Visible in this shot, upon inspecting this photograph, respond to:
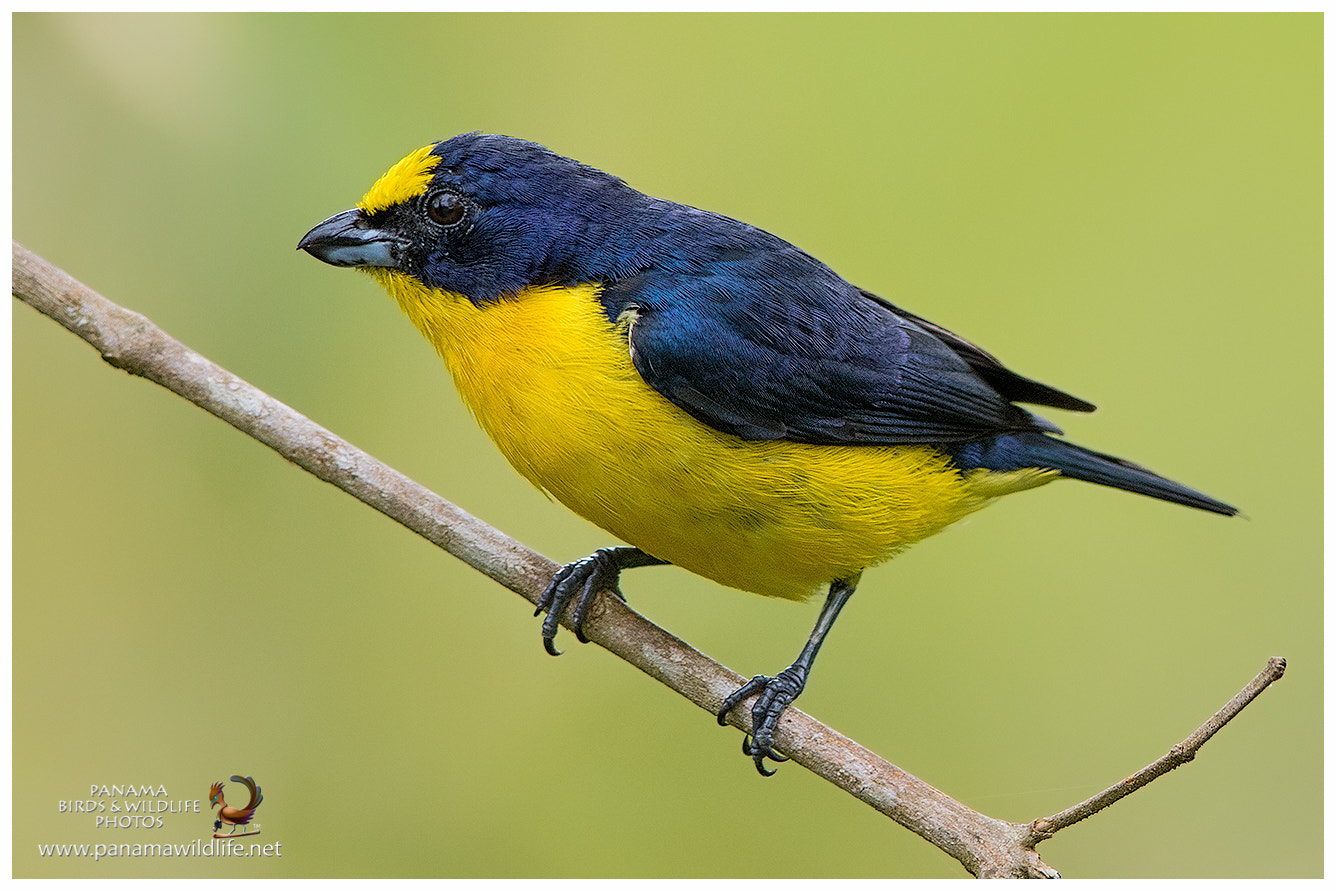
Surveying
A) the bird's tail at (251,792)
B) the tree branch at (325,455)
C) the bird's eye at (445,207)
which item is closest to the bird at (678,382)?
the bird's eye at (445,207)

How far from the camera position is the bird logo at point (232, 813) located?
13.9ft

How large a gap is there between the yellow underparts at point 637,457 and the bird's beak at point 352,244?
76 mm

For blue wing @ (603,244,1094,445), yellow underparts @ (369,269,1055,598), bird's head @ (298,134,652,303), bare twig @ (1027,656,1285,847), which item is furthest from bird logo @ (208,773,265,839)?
bare twig @ (1027,656,1285,847)

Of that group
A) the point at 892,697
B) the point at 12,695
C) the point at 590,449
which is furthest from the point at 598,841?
the point at 12,695

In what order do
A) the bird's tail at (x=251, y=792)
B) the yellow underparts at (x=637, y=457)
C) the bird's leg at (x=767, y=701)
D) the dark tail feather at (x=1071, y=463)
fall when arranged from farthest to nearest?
the dark tail feather at (x=1071, y=463) → the bird's tail at (x=251, y=792) → the bird's leg at (x=767, y=701) → the yellow underparts at (x=637, y=457)

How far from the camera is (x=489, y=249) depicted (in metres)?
4.18

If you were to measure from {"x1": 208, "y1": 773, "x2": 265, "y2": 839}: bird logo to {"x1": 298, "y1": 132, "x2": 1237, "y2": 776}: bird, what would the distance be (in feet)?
3.73

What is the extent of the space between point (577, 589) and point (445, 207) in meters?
1.38

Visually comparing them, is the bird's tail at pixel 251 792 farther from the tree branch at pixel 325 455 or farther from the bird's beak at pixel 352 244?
the bird's beak at pixel 352 244

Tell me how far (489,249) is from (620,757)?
7.28 ft

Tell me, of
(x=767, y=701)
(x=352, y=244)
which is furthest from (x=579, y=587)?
(x=352, y=244)

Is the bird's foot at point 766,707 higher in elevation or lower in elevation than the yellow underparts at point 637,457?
lower

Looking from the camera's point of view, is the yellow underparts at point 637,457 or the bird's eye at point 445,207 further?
the bird's eye at point 445,207

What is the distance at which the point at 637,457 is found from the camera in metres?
3.92
